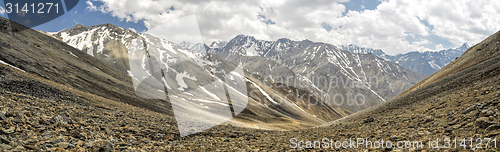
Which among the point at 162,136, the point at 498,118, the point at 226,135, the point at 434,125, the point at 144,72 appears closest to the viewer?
the point at 498,118

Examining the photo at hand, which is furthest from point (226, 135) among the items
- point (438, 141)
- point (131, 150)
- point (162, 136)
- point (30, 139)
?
point (438, 141)

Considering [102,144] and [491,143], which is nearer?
[491,143]

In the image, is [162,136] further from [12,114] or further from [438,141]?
[438,141]

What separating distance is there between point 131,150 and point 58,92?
71.2ft

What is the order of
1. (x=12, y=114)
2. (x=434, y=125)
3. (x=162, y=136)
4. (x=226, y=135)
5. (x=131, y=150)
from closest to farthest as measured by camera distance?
(x=12, y=114), (x=131, y=150), (x=434, y=125), (x=162, y=136), (x=226, y=135)

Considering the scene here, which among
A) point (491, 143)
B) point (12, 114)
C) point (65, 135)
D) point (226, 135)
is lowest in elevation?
point (226, 135)

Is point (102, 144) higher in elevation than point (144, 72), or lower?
lower

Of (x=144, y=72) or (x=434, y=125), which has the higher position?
(x=144, y=72)

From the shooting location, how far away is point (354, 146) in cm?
1120

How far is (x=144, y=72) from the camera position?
175875 millimetres

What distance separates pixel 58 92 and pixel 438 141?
3424 centimetres

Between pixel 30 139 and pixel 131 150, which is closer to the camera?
pixel 30 139

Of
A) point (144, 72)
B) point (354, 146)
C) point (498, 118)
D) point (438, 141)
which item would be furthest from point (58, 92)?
point (144, 72)

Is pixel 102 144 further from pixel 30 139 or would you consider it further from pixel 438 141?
pixel 438 141
